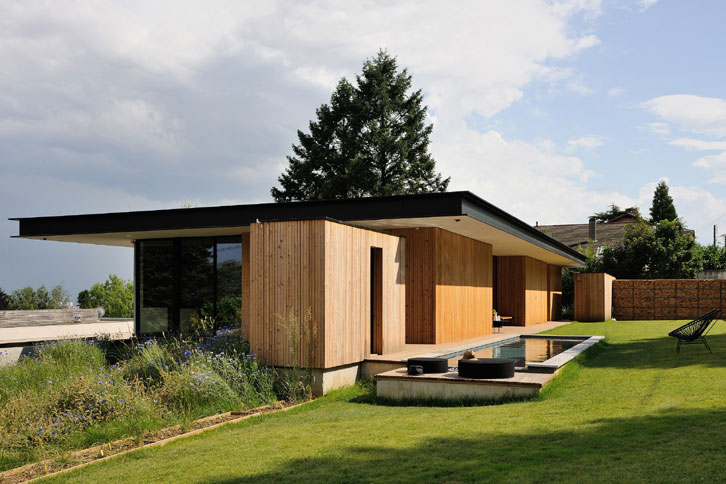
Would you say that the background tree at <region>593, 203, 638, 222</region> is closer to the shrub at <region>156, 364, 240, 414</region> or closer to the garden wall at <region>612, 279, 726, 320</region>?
the garden wall at <region>612, 279, 726, 320</region>

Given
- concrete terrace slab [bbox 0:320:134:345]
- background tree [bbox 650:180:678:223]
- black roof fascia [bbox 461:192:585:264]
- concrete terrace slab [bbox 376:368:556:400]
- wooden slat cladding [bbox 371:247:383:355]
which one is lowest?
concrete terrace slab [bbox 0:320:134:345]

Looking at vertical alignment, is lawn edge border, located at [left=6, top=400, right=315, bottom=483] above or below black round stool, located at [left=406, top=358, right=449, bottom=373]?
below

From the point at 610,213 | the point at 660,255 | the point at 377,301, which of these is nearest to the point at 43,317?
the point at 377,301

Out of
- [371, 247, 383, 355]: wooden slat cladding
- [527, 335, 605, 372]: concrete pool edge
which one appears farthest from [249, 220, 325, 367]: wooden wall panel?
[527, 335, 605, 372]: concrete pool edge

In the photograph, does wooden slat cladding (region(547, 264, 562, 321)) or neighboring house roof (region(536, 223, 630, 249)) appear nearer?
wooden slat cladding (region(547, 264, 562, 321))

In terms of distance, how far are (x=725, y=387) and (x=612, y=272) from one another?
26992 millimetres

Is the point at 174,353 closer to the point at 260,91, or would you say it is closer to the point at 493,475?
the point at 493,475

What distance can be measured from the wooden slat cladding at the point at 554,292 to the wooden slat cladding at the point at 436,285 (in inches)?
514

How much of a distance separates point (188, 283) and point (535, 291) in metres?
14.3

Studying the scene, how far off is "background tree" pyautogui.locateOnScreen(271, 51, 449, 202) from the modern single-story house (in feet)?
45.0

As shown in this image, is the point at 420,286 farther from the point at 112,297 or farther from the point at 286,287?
the point at 112,297

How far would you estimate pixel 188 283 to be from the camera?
14.7m

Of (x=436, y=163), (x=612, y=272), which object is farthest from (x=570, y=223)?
(x=436, y=163)

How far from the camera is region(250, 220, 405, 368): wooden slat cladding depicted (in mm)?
8492
